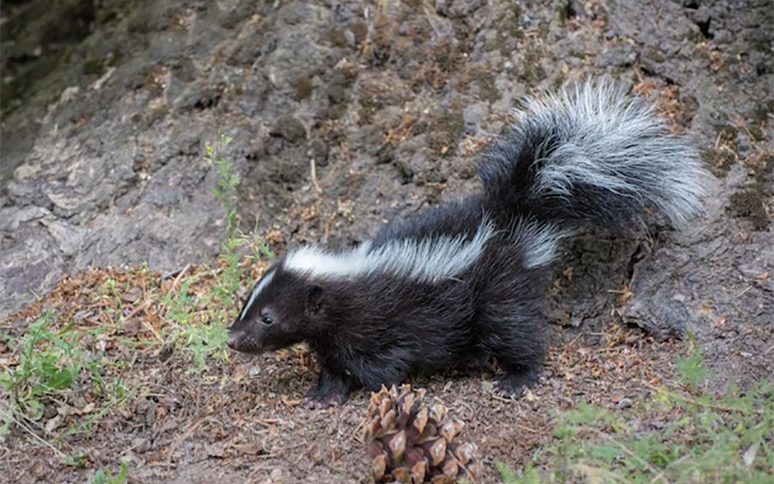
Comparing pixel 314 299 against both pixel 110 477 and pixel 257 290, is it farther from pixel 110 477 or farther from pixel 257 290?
pixel 110 477

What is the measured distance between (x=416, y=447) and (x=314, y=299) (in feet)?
4.14

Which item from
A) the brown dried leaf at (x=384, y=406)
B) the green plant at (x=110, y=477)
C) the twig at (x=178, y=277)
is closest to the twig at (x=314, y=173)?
the twig at (x=178, y=277)

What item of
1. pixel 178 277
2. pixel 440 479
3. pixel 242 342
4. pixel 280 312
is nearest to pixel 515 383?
pixel 440 479

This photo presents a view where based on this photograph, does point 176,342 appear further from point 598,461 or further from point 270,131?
point 598,461

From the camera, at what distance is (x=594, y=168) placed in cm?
450

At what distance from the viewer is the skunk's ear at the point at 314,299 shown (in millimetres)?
4520

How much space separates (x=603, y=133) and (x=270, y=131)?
2.11 meters

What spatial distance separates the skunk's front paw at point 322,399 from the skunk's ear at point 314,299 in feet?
1.35

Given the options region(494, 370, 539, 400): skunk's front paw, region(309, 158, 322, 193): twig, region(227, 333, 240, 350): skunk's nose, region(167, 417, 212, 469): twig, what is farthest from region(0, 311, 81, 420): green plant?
region(494, 370, 539, 400): skunk's front paw

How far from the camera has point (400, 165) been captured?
5.41 meters

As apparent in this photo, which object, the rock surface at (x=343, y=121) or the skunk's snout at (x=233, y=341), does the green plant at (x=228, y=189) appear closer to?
the rock surface at (x=343, y=121)

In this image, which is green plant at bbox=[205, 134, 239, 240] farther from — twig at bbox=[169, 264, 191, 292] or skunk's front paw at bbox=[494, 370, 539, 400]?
skunk's front paw at bbox=[494, 370, 539, 400]

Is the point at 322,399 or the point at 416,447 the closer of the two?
the point at 416,447

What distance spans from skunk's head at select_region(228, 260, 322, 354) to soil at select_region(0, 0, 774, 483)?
261mm
